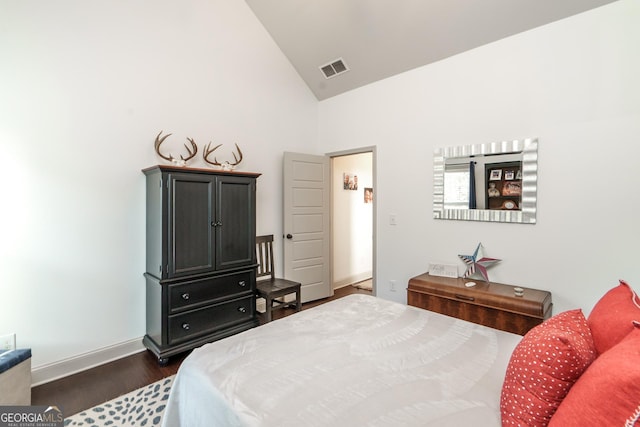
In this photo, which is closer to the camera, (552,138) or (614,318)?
(614,318)

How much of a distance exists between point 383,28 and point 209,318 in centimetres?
354

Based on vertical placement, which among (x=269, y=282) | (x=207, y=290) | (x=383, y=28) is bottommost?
(x=269, y=282)

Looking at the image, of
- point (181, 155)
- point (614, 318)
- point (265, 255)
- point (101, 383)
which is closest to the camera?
point (614, 318)

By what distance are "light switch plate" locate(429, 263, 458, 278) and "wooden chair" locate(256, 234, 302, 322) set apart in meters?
1.51

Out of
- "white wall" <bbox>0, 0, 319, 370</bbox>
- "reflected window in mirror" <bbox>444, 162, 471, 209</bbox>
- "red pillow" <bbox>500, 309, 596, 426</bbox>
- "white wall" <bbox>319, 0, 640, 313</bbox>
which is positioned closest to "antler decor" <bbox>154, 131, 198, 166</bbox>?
"white wall" <bbox>0, 0, 319, 370</bbox>

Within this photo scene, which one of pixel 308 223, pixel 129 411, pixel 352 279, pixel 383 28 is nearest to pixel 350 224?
pixel 352 279

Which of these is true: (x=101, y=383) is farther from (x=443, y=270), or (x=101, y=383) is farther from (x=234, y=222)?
(x=443, y=270)

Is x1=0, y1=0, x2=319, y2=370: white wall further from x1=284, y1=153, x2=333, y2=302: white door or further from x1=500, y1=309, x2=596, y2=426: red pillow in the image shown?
x1=500, y1=309, x2=596, y2=426: red pillow

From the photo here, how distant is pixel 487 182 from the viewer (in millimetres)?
2982

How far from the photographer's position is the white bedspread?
1.06 metres

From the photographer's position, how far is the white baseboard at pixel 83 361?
2346 millimetres

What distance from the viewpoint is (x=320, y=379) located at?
125 cm

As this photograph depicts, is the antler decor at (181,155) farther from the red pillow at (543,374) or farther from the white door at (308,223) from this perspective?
the red pillow at (543,374)

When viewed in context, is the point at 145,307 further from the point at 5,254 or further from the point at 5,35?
the point at 5,35
